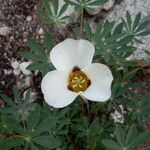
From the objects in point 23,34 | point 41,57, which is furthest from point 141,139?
point 23,34

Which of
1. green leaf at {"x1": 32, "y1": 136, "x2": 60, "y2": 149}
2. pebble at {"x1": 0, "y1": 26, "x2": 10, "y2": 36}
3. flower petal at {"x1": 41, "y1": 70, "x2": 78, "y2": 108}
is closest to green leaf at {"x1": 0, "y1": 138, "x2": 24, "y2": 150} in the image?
green leaf at {"x1": 32, "y1": 136, "x2": 60, "y2": 149}

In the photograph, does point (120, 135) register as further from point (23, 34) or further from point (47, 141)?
point (23, 34)

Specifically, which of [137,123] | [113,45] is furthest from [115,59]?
[137,123]

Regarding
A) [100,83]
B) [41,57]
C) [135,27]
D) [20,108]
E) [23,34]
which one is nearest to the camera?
[100,83]

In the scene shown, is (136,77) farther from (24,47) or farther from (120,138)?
(120,138)

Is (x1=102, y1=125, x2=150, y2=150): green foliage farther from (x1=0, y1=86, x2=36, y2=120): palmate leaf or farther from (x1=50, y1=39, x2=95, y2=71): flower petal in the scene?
(x1=0, y1=86, x2=36, y2=120): palmate leaf

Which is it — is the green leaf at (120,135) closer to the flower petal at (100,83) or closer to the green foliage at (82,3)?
the flower petal at (100,83)

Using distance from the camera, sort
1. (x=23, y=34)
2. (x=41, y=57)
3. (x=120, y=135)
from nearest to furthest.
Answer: (x=120, y=135) < (x=41, y=57) < (x=23, y=34)
